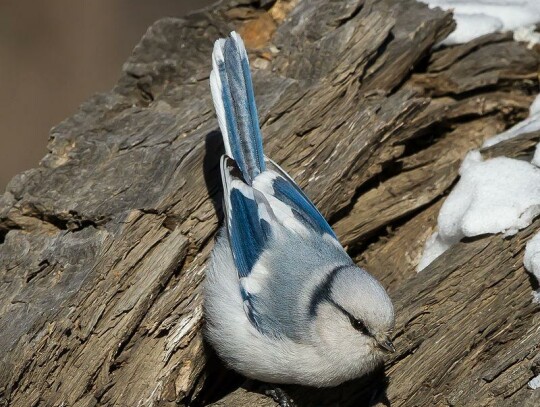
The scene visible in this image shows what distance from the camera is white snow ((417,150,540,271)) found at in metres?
4.58

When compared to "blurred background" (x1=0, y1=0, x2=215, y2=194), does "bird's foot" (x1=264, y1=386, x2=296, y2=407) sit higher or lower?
lower

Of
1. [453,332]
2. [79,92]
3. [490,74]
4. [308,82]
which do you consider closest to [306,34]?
[308,82]

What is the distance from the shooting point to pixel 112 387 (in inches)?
165

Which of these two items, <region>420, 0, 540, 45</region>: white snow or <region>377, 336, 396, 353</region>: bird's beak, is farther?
<region>420, 0, 540, 45</region>: white snow

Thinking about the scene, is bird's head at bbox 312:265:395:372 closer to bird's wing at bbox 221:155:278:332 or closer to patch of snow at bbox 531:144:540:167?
bird's wing at bbox 221:155:278:332

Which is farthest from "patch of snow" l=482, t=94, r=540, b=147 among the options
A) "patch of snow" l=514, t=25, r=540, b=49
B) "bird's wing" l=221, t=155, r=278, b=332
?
"bird's wing" l=221, t=155, r=278, b=332

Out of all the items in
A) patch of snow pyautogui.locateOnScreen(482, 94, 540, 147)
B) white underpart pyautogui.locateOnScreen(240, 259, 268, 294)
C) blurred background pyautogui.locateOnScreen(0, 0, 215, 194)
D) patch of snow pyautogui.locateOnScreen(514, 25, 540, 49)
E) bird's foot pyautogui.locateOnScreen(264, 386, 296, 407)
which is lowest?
bird's foot pyautogui.locateOnScreen(264, 386, 296, 407)

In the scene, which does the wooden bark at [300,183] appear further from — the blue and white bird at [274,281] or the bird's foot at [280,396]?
the blue and white bird at [274,281]

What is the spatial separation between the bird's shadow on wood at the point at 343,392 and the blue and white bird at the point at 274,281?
194 millimetres

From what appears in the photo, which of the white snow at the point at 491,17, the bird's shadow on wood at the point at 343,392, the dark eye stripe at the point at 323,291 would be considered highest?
the white snow at the point at 491,17

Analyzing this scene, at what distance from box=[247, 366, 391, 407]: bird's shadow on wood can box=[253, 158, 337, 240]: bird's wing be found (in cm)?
68

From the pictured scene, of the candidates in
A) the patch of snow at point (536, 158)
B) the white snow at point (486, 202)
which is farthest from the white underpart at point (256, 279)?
the patch of snow at point (536, 158)

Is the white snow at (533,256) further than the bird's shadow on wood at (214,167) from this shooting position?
No

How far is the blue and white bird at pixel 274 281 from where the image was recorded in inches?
155
